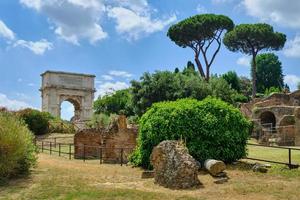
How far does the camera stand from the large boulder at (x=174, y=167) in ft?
39.8

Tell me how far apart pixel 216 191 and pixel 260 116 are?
30358 mm

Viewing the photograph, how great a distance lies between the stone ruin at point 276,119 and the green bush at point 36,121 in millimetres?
15952

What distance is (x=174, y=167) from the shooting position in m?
12.4

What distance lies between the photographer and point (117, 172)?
49.6ft

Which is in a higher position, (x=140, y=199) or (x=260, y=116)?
(x=260, y=116)

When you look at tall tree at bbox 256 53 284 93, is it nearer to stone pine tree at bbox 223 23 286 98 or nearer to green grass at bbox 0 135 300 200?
stone pine tree at bbox 223 23 286 98

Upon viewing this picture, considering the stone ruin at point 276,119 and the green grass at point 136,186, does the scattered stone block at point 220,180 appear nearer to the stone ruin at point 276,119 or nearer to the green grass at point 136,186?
the green grass at point 136,186

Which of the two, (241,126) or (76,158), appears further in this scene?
(76,158)

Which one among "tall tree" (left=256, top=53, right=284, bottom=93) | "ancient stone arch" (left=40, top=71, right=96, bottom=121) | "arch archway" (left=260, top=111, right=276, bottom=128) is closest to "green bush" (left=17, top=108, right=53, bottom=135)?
"arch archway" (left=260, top=111, right=276, bottom=128)

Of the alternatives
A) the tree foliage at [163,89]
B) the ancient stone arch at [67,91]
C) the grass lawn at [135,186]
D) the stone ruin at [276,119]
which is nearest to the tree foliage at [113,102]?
the ancient stone arch at [67,91]

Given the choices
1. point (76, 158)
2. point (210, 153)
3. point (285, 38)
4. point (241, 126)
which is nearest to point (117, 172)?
point (210, 153)

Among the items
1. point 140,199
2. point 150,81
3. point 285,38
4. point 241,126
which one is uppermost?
point 285,38

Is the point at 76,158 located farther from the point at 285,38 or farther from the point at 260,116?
the point at 285,38

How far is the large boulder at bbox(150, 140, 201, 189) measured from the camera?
12141 millimetres
